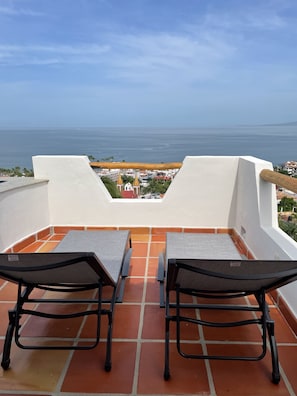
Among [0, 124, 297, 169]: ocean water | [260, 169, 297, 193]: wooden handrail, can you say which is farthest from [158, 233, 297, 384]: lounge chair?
[0, 124, 297, 169]: ocean water

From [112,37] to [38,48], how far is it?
8.40 m

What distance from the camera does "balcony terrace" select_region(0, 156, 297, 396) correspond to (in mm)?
1479

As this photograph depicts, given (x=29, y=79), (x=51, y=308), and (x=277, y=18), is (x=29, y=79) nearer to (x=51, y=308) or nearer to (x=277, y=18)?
(x=277, y=18)

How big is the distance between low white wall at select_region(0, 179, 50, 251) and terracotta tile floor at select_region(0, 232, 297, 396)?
1375 millimetres

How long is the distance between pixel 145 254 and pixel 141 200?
0.91 m

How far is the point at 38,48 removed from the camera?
21781 millimetres

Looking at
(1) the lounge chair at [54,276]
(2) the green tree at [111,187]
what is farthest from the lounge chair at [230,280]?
(2) the green tree at [111,187]

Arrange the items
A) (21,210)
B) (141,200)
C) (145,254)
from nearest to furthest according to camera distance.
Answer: (145,254) < (21,210) < (141,200)

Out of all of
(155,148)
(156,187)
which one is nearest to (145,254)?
(156,187)

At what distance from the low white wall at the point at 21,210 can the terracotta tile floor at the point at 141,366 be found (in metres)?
1.38

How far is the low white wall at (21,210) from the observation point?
10.3 ft

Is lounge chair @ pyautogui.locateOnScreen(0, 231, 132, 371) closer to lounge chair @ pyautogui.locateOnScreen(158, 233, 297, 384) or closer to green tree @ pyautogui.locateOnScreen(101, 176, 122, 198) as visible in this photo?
lounge chair @ pyautogui.locateOnScreen(158, 233, 297, 384)

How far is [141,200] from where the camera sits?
395cm

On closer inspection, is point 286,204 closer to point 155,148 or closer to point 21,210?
point 21,210
